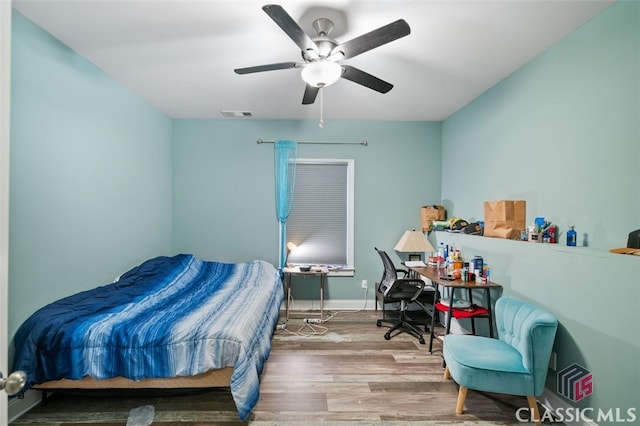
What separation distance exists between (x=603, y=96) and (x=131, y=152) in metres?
4.17

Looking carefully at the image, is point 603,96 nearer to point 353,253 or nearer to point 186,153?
point 353,253

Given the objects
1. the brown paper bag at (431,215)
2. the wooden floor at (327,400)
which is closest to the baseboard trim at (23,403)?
the wooden floor at (327,400)

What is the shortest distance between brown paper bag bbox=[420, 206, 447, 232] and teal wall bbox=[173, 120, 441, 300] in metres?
0.19

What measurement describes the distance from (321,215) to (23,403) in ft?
11.0

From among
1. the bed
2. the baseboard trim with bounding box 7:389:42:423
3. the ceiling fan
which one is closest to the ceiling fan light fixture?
the ceiling fan

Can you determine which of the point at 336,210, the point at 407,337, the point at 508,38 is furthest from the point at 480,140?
the point at 407,337

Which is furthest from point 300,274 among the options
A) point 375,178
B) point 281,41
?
point 281,41

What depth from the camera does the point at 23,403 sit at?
6.77 ft

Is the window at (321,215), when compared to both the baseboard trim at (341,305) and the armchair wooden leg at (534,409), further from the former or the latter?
the armchair wooden leg at (534,409)

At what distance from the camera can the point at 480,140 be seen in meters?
3.33

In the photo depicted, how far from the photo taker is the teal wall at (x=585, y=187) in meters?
1.70

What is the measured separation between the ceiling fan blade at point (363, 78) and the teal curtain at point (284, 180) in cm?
193

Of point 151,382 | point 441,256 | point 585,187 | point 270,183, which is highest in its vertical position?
point 270,183

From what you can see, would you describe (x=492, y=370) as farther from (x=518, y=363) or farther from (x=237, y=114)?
(x=237, y=114)
